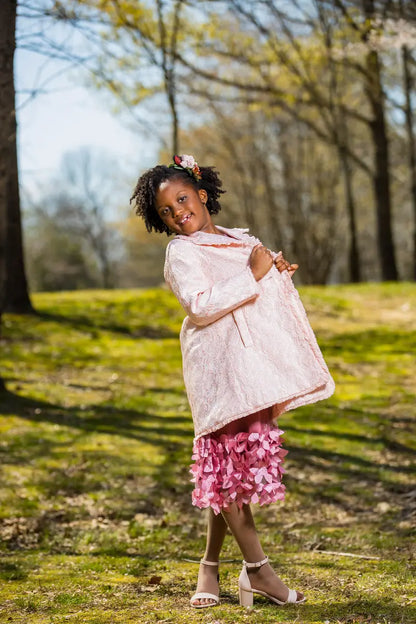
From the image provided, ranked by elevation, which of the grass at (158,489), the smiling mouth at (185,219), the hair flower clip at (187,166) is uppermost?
the hair flower clip at (187,166)

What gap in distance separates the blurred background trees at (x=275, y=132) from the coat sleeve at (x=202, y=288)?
2870 mm

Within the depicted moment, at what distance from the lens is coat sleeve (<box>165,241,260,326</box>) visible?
2.74 metres

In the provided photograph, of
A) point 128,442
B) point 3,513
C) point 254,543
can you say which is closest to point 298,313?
point 254,543

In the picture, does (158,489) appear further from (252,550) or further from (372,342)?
(372,342)

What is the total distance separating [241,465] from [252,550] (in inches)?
13.8

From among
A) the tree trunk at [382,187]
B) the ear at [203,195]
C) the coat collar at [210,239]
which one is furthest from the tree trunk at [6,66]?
the tree trunk at [382,187]

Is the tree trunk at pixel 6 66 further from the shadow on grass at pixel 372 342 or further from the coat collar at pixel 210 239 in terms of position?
the shadow on grass at pixel 372 342

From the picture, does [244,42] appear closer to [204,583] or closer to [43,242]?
[204,583]

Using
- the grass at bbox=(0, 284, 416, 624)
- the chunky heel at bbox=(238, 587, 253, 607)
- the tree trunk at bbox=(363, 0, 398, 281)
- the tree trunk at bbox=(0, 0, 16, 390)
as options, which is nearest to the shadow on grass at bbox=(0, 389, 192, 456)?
the grass at bbox=(0, 284, 416, 624)

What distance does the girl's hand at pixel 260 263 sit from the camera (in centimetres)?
283

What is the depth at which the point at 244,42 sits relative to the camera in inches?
588

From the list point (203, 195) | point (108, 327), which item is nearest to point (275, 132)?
point (108, 327)

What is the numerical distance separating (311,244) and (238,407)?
2305 cm

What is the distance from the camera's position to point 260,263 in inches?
111
